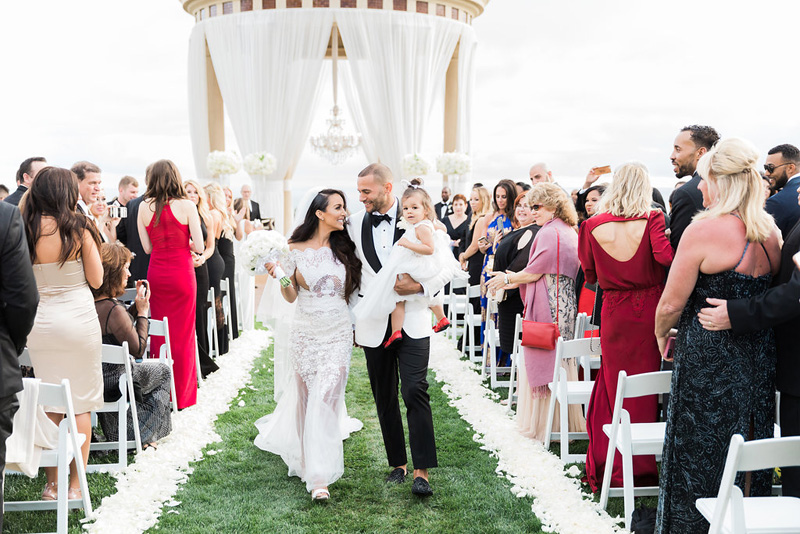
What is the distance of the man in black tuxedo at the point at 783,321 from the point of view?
2.96 metres

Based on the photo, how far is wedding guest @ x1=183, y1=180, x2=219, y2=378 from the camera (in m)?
7.00

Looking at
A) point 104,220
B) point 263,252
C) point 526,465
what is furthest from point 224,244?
point 526,465

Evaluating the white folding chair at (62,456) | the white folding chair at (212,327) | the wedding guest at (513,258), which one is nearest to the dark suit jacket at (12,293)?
the white folding chair at (62,456)

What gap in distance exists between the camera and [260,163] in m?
15.3

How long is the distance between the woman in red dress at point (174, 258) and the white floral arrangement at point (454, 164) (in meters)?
9.65

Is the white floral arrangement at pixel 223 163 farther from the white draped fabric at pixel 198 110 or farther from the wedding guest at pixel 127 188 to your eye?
the wedding guest at pixel 127 188

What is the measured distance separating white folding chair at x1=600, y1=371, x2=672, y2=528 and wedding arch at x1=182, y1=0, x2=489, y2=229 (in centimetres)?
1251

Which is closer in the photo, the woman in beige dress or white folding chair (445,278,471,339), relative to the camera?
the woman in beige dress

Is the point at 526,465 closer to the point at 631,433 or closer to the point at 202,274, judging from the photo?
the point at 631,433

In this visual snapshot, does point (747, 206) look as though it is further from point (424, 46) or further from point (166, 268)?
point (424, 46)

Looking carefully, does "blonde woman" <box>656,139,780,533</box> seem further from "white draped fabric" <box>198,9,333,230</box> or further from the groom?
"white draped fabric" <box>198,9,333,230</box>

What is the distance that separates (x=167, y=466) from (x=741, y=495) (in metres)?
3.65

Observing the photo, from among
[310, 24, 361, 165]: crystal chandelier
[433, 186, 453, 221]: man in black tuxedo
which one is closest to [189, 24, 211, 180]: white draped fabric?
[310, 24, 361, 165]: crystal chandelier

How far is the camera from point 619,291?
431cm
